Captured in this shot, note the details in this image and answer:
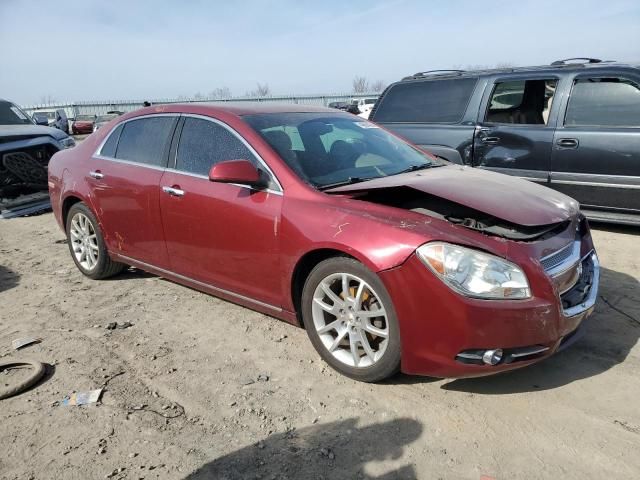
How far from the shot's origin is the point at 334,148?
3814 mm

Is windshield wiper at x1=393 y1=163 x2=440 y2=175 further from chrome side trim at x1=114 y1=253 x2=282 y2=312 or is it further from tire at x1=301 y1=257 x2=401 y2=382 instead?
chrome side trim at x1=114 y1=253 x2=282 y2=312

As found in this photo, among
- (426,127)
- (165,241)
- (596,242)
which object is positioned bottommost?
(596,242)

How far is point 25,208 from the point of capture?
8.52 metres

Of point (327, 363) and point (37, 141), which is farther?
point (37, 141)

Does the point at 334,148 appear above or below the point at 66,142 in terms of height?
above

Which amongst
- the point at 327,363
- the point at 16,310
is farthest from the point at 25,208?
the point at 327,363

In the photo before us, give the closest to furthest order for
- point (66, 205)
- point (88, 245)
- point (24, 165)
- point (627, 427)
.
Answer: point (627, 427)
point (88, 245)
point (66, 205)
point (24, 165)

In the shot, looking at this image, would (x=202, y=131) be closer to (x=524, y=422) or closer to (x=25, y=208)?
(x=524, y=422)

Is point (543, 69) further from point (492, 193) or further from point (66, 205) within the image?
point (66, 205)

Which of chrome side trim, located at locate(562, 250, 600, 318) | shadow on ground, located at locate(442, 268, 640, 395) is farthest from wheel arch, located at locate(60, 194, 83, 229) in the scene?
chrome side trim, located at locate(562, 250, 600, 318)

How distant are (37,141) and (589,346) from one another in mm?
8525

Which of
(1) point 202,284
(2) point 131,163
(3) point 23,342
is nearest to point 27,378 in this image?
(3) point 23,342

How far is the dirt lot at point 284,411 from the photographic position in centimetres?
242

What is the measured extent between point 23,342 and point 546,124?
18.4 feet
